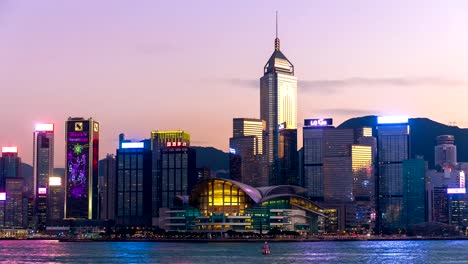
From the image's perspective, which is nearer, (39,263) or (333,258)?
(39,263)

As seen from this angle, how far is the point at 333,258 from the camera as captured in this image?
172 metres

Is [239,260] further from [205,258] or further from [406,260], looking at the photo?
[406,260]

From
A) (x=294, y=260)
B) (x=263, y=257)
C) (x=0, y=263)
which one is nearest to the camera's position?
(x=0, y=263)

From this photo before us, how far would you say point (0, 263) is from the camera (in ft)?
495

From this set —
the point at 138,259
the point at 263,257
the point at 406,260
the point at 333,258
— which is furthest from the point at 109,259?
the point at 406,260

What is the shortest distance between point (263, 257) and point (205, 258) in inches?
479

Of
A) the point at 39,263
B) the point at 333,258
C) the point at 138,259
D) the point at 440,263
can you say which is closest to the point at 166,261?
the point at 138,259

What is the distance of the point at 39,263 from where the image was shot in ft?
513

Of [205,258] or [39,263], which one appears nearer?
[39,263]

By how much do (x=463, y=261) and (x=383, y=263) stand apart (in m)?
17.8

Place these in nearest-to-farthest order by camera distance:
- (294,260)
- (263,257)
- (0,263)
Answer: (0,263) < (294,260) < (263,257)

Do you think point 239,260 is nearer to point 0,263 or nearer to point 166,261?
point 166,261

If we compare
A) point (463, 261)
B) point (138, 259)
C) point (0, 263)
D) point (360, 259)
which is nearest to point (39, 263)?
point (0, 263)

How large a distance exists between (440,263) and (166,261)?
1784 inches
